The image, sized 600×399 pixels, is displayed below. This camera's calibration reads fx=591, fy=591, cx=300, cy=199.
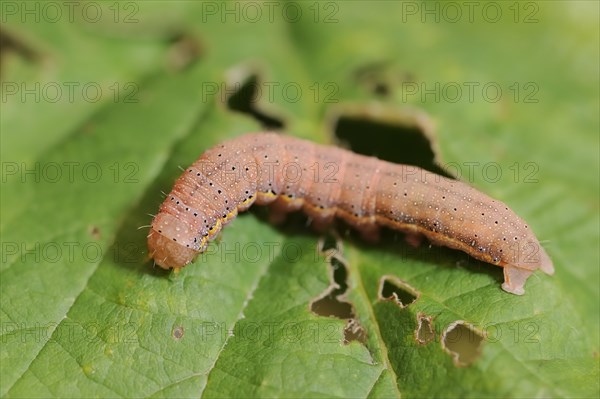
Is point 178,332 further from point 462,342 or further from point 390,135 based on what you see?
point 390,135

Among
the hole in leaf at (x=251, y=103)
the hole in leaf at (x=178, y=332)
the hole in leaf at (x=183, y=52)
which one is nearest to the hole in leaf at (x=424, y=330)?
the hole in leaf at (x=178, y=332)

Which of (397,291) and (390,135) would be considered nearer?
(397,291)

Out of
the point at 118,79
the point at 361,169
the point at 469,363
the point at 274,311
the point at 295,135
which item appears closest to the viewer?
the point at 469,363

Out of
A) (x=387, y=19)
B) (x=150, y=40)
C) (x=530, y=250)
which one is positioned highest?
(x=387, y=19)

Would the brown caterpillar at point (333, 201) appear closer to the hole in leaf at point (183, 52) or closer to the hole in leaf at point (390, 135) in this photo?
the hole in leaf at point (390, 135)

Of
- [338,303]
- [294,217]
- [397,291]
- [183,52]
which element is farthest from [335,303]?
[183,52]

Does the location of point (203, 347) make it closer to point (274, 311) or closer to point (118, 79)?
point (274, 311)

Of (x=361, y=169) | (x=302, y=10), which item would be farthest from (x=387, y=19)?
(x=361, y=169)
